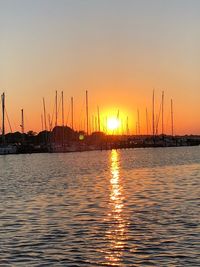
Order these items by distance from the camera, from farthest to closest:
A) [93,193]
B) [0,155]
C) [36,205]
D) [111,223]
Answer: [0,155] < [93,193] < [36,205] < [111,223]

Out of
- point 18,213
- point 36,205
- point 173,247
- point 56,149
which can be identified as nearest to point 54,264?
point 173,247

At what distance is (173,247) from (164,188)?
28.1 metres

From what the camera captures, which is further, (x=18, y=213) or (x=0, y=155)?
(x=0, y=155)

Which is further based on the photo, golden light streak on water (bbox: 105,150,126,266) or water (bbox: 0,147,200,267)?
golden light streak on water (bbox: 105,150,126,266)

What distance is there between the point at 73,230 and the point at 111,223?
2.93 meters

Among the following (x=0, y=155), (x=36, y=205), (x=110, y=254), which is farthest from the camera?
(x=0, y=155)

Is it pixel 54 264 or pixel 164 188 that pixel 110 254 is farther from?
pixel 164 188

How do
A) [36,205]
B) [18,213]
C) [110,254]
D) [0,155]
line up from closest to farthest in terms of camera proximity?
[110,254], [18,213], [36,205], [0,155]

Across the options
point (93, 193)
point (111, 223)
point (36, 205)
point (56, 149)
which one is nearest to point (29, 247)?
point (111, 223)

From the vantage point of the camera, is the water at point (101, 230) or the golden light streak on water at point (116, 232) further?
the golden light streak on water at point (116, 232)

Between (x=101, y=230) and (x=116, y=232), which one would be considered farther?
(x=101, y=230)

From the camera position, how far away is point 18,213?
33.7 metres

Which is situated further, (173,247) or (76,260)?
(173,247)

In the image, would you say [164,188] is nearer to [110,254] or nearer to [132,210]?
[132,210]
